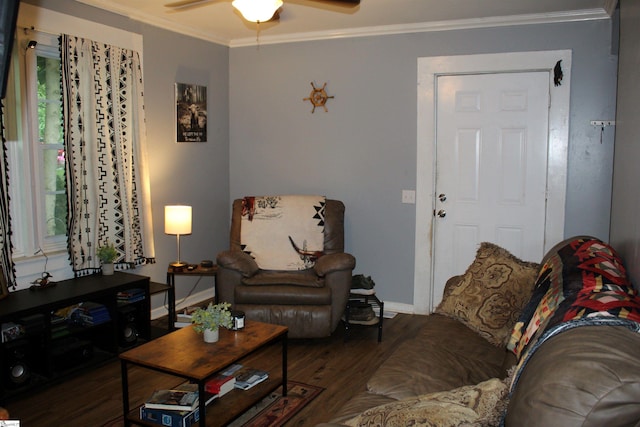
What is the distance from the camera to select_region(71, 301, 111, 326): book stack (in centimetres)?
347

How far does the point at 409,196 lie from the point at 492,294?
6.66 ft

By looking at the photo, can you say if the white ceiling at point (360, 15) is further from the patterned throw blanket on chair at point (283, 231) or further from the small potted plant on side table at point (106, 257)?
the small potted plant on side table at point (106, 257)

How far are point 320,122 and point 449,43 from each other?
1294 mm

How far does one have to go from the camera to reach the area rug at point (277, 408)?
9.03 ft

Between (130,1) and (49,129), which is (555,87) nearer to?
(130,1)

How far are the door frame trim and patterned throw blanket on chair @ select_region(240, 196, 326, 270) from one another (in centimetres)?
89

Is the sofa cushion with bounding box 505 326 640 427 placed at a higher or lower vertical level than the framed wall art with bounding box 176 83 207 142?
lower

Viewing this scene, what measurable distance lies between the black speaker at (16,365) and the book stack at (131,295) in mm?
730

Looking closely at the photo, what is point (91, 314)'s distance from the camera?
136 inches

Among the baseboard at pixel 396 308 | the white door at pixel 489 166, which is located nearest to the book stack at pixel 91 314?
the baseboard at pixel 396 308

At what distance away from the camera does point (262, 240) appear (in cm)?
433

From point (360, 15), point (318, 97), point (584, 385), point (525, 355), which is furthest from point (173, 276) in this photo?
point (584, 385)

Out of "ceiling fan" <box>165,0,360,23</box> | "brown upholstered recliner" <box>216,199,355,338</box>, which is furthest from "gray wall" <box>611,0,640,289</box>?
"brown upholstered recliner" <box>216,199,355,338</box>

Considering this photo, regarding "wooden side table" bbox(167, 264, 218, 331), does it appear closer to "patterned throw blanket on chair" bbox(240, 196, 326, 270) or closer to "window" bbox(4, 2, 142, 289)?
"patterned throw blanket on chair" bbox(240, 196, 326, 270)
